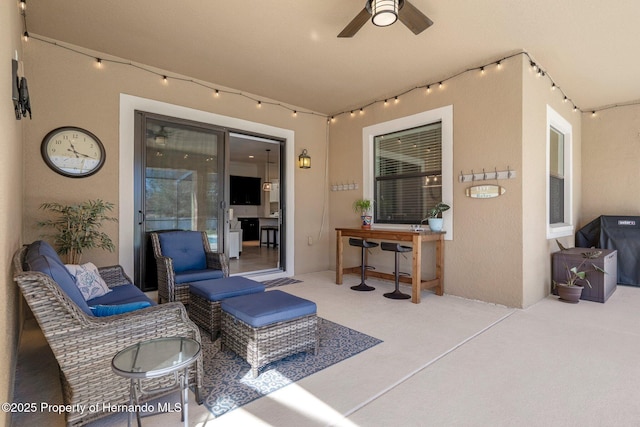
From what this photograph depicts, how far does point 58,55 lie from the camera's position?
3527mm

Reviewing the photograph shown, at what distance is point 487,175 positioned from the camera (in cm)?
397

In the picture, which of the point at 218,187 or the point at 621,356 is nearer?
the point at 621,356

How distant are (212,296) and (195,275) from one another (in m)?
0.86

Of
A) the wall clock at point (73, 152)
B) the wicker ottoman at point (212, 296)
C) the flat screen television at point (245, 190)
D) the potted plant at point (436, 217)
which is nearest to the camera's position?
the wicker ottoman at point (212, 296)

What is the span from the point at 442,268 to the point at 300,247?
2.47 m

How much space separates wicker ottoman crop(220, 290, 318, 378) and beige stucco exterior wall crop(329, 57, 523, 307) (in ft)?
8.48

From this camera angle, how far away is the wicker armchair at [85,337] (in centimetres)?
152

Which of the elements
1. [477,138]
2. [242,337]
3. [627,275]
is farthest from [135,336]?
[627,275]

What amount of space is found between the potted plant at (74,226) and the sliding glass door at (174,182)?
1.79 feet

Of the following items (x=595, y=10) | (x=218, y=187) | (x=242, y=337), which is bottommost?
(x=242, y=337)

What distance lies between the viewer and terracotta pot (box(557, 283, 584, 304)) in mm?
3881

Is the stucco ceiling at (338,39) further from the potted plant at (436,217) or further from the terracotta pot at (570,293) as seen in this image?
the terracotta pot at (570,293)

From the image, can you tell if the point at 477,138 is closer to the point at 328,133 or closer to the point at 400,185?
the point at 400,185

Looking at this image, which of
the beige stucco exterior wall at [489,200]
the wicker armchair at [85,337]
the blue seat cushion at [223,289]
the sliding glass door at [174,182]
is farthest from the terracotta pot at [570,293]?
the sliding glass door at [174,182]
